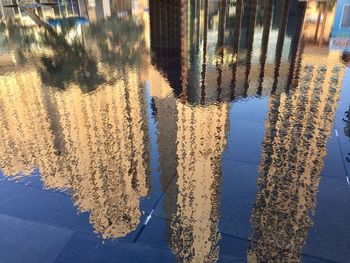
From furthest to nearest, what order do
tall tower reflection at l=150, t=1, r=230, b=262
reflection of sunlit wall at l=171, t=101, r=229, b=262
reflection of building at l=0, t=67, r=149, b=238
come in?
reflection of building at l=0, t=67, r=149, b=238
tall tower reflection at l=150, t=1, r=230, b=262
reflection of sunlit wall at l=171, t=101, r=229, b=262

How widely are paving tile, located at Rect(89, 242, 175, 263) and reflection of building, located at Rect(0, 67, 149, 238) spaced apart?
0.25 metres

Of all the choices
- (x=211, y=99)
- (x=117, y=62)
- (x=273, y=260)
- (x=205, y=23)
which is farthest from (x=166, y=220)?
(x=205, y=23)

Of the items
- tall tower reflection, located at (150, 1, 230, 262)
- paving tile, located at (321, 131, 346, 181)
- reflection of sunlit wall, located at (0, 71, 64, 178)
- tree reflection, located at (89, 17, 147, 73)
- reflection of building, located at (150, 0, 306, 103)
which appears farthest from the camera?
tree reflection, located at (89, 17, 147, 73)

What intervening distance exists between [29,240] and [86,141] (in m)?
2.60

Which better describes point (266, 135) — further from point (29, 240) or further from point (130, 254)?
point (29, 240)

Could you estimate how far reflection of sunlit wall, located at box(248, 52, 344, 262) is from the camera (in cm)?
380

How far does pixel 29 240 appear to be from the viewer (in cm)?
387

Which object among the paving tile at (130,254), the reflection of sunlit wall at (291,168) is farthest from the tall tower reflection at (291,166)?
the paving tile at (130,254)

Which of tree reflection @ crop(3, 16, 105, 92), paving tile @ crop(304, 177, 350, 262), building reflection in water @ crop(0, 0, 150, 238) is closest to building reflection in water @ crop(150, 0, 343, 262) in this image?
paving tile @ crop(304, 177, 350, 262)

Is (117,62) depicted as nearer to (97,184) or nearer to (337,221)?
(97,184)

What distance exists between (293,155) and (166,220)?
2776 mm

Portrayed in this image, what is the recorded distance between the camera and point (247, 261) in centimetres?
354

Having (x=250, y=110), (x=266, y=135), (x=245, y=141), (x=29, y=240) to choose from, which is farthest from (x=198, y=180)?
(x=250, y=110)

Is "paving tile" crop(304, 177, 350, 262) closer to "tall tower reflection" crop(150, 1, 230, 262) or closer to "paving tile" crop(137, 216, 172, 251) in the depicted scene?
"tall tower reflection" crop(150, 1, 230, 262)
